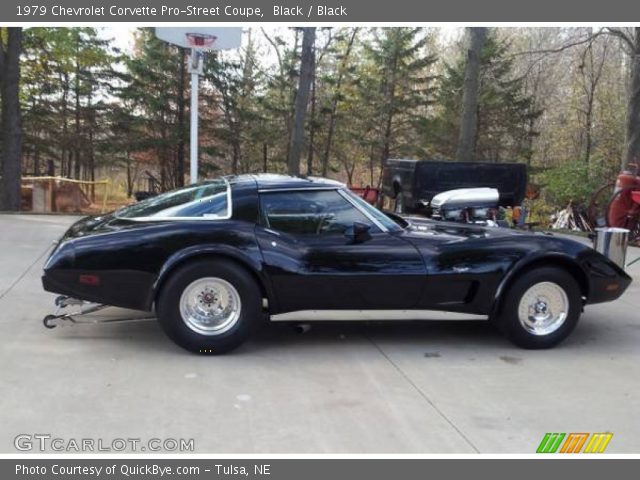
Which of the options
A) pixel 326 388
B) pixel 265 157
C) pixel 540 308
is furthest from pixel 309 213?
pixel 265 157

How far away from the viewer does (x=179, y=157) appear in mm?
25062

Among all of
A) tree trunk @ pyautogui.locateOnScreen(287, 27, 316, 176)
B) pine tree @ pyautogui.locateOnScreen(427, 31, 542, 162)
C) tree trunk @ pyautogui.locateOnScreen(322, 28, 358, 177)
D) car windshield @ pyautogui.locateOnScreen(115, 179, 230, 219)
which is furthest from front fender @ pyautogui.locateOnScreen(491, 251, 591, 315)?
tree trunk @ pyautogui.locateOnScreen(322, 28, 358, 177)

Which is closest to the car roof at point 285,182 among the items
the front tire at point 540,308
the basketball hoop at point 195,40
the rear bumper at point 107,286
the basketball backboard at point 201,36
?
the rear bumper at point 107,286

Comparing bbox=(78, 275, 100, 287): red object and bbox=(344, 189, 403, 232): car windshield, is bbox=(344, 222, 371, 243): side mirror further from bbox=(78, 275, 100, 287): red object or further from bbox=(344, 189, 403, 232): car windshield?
bbox=(78, 275, 100, 287): red object

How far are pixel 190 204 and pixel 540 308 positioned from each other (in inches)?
115

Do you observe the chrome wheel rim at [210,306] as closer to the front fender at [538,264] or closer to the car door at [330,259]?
the car door at [330,259]

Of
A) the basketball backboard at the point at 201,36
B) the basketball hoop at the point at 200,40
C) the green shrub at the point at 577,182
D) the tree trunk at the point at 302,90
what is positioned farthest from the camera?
the green shrub at the point at 577,182

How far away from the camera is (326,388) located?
13.3 feet

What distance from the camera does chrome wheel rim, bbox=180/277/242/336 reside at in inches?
180

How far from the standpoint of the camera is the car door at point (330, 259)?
15.4 ft

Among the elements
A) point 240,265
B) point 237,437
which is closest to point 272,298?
point 240,265

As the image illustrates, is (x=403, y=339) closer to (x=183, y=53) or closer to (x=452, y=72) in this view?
(x=183, y=53)

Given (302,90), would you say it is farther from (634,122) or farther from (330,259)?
(330,259)

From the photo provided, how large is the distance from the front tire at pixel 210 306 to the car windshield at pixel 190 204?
0.47 m
